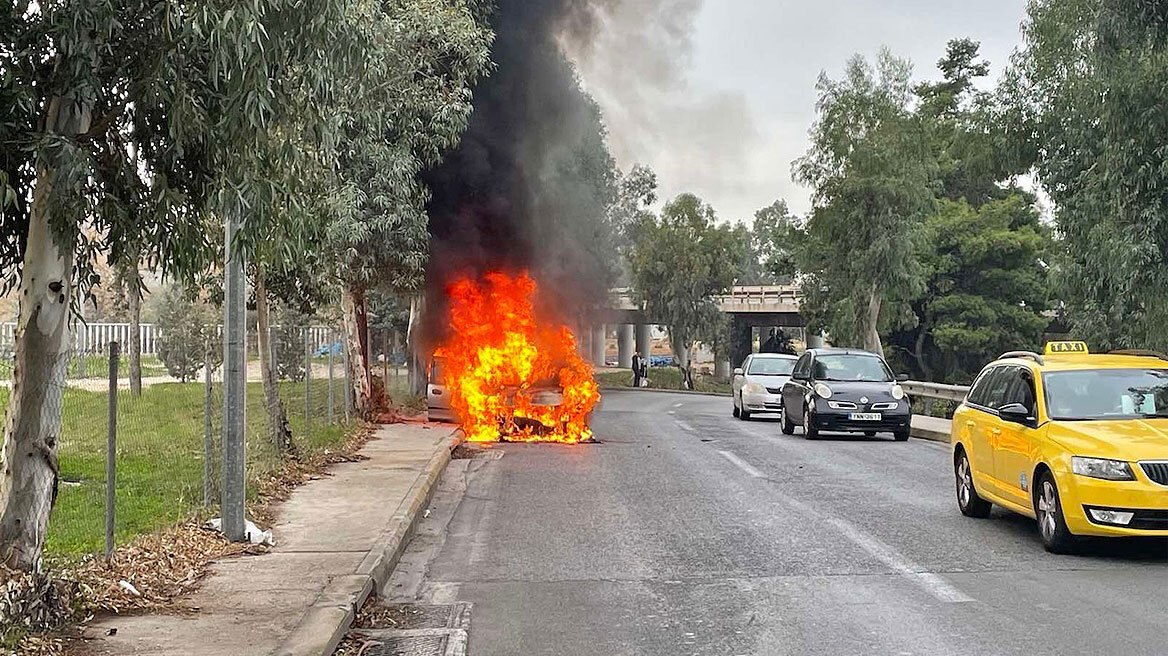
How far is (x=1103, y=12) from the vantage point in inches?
663

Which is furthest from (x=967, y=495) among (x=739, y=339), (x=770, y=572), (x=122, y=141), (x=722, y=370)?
(x=739, y=339)

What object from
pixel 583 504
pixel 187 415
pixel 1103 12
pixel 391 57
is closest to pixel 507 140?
pixel 391 57

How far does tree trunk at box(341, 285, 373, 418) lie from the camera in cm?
2162

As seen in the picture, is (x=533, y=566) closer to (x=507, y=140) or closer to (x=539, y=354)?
(x=539, y=354)

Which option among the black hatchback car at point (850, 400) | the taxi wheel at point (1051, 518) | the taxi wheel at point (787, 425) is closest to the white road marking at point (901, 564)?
the taxi wheel at point (1051, 518)

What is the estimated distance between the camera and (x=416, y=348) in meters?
27.5

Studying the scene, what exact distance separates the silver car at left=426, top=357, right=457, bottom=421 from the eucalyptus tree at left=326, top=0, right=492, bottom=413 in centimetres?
139

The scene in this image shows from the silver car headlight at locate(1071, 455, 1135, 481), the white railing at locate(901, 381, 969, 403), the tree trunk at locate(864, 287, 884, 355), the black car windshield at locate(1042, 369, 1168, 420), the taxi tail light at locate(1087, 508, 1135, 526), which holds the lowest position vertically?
the taxi tail light at locate(1087, 508, 1135, 526)

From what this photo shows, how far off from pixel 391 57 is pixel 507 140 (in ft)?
21.8

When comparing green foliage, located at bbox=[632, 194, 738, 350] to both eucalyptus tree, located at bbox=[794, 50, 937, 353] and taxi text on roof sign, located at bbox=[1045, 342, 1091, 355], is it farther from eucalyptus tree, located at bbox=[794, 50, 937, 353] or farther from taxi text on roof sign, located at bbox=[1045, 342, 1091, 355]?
taxi text on roof sign, located at bbox=[1045, 342, 1091, 355]

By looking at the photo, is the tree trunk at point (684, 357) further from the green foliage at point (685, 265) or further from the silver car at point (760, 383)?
the silver car at point (760, 383)

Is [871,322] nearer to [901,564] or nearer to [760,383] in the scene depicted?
[760,383]

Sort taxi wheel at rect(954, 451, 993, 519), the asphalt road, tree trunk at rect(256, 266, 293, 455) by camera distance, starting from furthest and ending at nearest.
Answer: tree trunk at rect(256, 266, 293, 455) < taxi wheel at rect(954, 451, 993, 519) < the asphalt road

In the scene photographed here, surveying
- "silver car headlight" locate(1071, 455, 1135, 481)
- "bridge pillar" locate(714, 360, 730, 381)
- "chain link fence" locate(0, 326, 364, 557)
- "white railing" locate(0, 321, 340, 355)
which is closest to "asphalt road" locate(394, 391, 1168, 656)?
"silver car headlight" locate(1071, 455, 1135, 481)
